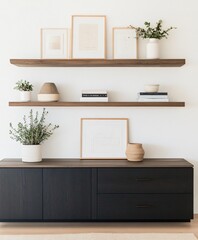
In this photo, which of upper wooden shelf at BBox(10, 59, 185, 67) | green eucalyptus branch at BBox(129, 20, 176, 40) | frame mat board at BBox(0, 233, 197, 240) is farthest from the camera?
green eucalyptus branch at BBox(129, 20, 176, 40)

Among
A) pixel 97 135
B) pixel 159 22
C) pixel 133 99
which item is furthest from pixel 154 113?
pixel 159 22

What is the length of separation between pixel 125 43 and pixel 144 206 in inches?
62.7

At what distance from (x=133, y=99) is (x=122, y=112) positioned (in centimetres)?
17

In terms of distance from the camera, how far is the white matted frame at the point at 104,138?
4145 mm

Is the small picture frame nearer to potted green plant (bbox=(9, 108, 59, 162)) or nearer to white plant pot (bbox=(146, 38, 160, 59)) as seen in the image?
potted green plant (bbox=(9, 108, 59, 162))

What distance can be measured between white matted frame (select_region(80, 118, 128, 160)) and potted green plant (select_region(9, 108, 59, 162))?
33 centimetres

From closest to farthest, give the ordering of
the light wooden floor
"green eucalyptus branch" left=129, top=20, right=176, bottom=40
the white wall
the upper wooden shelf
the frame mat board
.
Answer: the frame mat board
the light wooden floor
the upper wooden shelf
"green eucalyptus branch" left=129, top=20, right=176, bottom=40
the white wall

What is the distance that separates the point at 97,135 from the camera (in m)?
4.16

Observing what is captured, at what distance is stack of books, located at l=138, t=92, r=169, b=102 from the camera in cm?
398

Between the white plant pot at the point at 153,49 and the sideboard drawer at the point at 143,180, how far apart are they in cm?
110

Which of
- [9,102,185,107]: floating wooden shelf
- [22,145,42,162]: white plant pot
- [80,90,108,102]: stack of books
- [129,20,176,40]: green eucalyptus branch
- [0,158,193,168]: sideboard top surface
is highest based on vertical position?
[129,20,176,40]: green eucalyptus branch

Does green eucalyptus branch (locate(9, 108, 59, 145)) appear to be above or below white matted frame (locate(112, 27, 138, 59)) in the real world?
below

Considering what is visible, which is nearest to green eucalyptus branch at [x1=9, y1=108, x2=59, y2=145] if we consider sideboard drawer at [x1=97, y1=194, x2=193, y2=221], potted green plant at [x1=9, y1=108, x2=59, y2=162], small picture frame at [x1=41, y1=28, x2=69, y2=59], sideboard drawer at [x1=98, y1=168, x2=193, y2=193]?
potted green plant at [x1=9, y1=108, x2=59, y2=162]

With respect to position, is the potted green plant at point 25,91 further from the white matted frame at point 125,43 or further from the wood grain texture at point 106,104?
the white matted frame at point 125,43
